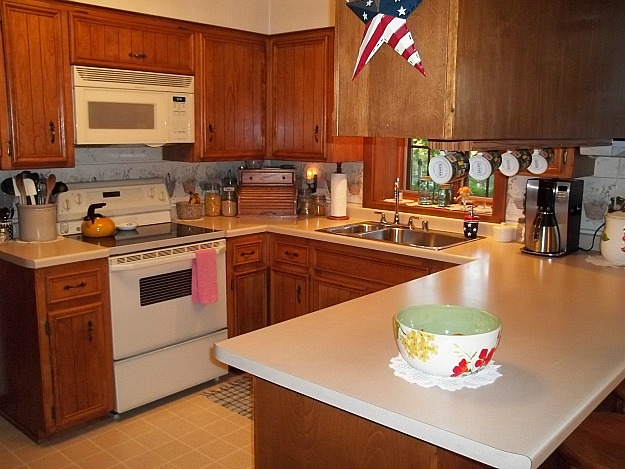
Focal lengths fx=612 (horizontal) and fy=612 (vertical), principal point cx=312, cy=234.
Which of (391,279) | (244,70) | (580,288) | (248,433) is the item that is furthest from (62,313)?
(580,288)

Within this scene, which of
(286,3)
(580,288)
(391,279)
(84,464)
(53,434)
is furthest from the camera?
(286,3)

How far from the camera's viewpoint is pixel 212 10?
3.75 metres

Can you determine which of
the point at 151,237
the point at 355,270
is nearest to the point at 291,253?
the point at 355,270

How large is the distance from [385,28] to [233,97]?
2723mm

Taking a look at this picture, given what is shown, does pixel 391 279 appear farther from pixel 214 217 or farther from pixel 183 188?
pixel 183 188

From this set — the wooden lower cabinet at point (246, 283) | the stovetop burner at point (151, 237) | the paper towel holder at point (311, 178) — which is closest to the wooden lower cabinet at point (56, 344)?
the stovetop burner at point (151, 237)

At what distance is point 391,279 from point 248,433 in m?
1.08

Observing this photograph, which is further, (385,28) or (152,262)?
(152,262)

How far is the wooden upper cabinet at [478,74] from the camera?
1.22m

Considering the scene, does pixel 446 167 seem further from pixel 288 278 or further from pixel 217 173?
pixel 217 173

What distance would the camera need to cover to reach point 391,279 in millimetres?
3242

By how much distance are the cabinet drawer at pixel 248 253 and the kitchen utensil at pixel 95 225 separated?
720 mm

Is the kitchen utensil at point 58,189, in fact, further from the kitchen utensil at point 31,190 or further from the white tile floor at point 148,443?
the white tile floor at point 148,443

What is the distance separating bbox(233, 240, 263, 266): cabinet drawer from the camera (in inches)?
144
